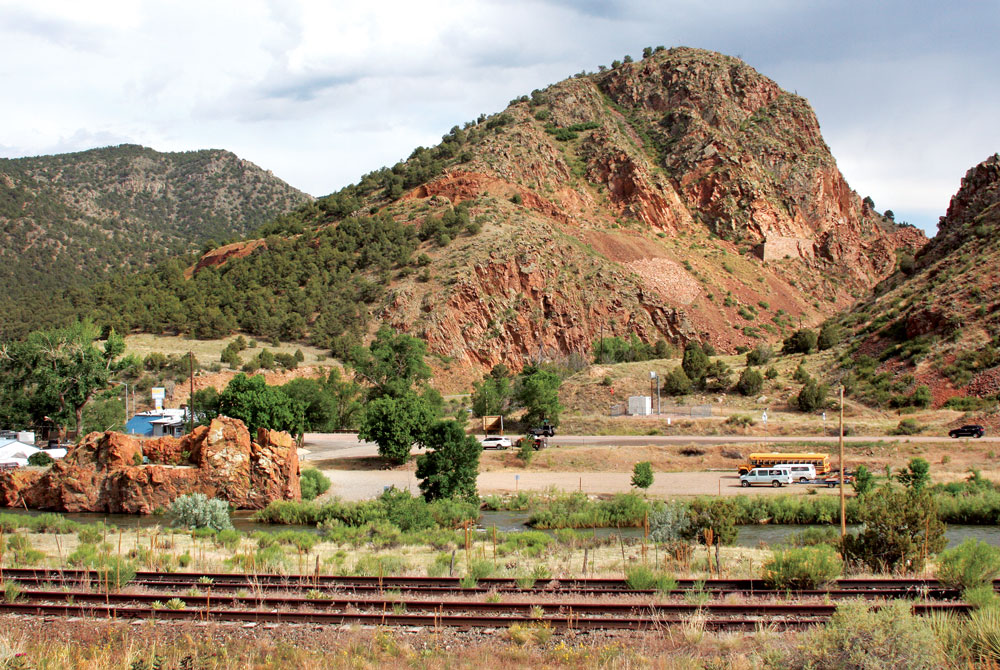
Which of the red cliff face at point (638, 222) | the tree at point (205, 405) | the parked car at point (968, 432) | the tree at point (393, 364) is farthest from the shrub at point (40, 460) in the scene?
the parked car at point (968, 432)

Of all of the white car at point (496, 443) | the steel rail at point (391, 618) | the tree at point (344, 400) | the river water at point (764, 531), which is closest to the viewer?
the steel rail at point (391, 618)

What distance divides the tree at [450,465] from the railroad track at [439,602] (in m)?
13.2

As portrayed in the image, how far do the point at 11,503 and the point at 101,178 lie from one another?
124791 millimetres

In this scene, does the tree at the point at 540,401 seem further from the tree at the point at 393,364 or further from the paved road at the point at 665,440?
the tree at the point at 393,364

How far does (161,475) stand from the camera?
28.9m

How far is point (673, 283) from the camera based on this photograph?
7962 centimetres

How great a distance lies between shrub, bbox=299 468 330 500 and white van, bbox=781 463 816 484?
19.2 metres

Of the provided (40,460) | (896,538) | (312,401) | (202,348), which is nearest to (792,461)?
(896,538)

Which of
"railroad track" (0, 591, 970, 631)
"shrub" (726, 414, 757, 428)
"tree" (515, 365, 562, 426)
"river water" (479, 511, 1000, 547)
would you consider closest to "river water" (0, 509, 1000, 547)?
"river water" (479, 511, 1000, 547)

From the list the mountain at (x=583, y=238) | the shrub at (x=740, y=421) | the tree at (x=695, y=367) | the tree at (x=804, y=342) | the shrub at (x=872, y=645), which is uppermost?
the mountain at (x=583, y=238)

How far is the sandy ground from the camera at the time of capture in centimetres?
3003

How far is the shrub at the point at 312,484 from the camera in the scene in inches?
1172

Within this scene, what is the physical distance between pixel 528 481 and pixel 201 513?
1444cm

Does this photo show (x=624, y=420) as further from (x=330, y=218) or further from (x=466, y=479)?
(x=330, y=218)
